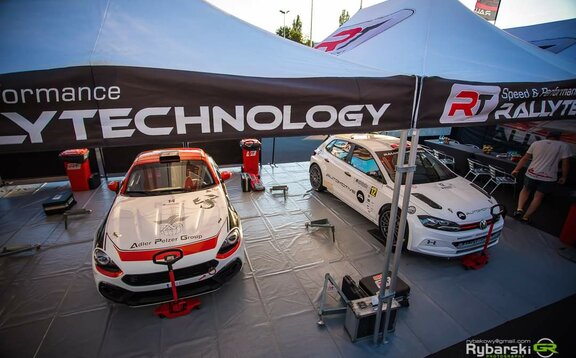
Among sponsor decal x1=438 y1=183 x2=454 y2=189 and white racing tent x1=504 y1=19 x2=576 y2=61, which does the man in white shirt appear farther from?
sponsor decal x1=438 y1=183 x2=454 y2=189

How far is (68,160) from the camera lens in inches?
249

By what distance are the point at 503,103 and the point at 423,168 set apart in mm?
2806

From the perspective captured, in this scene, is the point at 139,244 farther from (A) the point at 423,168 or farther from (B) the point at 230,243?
(A) the point at 423,168

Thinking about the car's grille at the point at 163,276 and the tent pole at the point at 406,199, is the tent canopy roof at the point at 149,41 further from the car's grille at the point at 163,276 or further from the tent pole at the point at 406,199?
the car's grille at the point at 163,276

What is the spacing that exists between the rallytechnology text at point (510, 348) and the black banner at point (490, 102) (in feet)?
7.65

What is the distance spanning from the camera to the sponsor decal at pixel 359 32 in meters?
2.56

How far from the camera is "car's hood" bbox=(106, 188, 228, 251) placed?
9.73 ft

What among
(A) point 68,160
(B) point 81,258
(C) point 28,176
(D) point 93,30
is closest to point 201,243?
(D) point 93,30

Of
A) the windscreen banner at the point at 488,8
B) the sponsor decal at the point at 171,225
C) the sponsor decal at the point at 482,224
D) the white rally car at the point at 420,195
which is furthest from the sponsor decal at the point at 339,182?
the windscreen banner at the point at 488,8

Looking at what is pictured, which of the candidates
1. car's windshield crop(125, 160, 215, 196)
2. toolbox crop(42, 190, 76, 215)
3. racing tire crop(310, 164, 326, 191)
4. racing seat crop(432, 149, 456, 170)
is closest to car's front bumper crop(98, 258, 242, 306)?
car's windshield crop(125, 160, 215, 196)

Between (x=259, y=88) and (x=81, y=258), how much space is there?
4159mm

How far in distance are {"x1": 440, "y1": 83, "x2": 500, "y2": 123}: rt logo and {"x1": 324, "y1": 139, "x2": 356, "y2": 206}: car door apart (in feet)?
10.2

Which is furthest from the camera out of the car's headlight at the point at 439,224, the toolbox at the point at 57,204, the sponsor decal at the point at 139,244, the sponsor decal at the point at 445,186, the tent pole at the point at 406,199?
the toolbox at the point at 57,204

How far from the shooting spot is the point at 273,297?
3381mm
